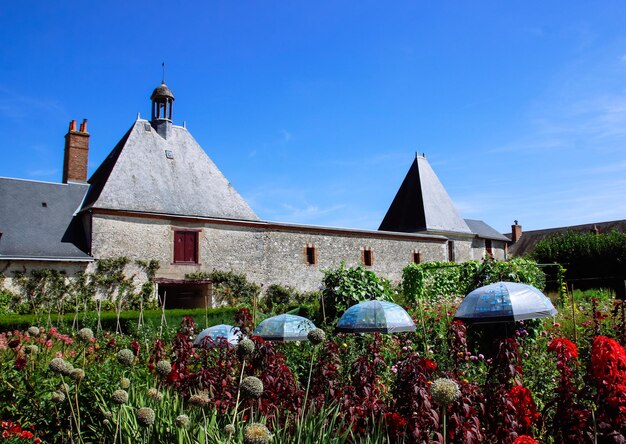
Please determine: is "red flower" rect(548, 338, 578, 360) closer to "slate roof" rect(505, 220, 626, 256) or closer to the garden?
the garden

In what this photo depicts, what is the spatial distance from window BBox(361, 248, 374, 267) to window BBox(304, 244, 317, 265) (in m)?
2.04

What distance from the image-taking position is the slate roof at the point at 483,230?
2814 cm

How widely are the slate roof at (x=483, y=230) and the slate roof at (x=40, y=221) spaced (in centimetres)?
1995

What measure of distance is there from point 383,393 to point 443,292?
37.8 ft

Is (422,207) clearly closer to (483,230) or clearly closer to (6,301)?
(483,230)

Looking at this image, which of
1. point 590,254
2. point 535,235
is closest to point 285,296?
point 590,254

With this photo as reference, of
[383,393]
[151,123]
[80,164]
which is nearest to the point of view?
[383,393]

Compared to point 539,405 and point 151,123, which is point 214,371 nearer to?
point 539,405

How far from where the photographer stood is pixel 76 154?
1678cm

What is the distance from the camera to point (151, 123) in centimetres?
1806

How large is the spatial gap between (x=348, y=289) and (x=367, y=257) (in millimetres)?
9744

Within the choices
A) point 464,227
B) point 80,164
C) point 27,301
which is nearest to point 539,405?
point 27,301

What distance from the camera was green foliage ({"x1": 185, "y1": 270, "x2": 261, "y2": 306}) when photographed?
16047mm

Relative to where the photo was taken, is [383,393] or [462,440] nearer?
[462,440]
